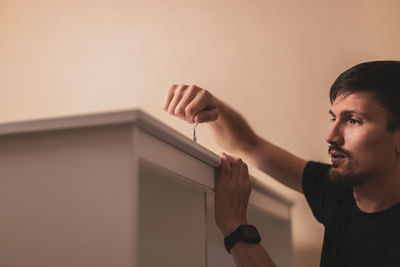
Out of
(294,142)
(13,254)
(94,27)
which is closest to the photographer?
(13,254)

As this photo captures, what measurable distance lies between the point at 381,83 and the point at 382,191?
28 cm

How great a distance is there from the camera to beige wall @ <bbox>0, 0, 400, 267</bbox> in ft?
5.43

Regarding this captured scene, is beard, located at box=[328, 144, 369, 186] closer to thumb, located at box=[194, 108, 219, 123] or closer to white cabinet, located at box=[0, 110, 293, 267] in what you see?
thumb, located at box=[194, 108, 219, 123]

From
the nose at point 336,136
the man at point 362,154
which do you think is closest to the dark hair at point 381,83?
the man at point 362,154

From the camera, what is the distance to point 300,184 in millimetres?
1505

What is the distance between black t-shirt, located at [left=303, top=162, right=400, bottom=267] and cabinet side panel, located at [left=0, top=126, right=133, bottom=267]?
2.35ft

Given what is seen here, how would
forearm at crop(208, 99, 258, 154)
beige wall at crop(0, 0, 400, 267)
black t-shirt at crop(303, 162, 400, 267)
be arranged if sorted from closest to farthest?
black t-shirt at crop(303, 162, 400, 267)
forearm at crop(208, 99, 258, 154)
beige wall at crop(0, 0, 400, 267)

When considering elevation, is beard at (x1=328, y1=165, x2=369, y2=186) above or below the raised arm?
below

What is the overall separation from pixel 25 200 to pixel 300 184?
972mm

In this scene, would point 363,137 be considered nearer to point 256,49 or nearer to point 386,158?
point 386,158

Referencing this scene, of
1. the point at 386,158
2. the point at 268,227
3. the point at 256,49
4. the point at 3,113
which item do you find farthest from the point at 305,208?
the point at 3,113

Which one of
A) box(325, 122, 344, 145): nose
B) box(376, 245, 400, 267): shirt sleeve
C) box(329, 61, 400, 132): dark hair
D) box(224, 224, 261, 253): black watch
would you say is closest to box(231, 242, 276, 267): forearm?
box(224, 224, 261, 253): black watch

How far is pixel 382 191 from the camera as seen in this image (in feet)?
4.14

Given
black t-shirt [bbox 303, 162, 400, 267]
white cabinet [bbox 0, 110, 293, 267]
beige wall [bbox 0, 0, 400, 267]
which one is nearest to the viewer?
white cabinet [bbox 0, 110, 293, 267]
